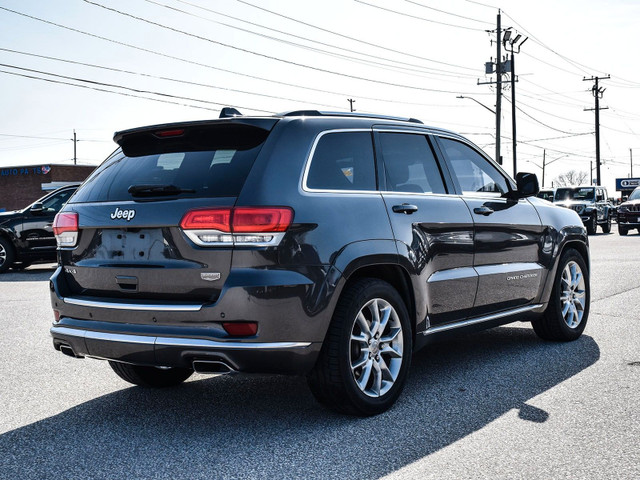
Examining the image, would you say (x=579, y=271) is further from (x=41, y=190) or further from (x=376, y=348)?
(x=41, y=190)

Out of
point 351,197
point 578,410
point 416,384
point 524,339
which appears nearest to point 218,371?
point 351,197

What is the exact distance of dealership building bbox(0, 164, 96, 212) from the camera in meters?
60.6

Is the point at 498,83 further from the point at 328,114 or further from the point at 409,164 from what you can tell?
the point at 328,114

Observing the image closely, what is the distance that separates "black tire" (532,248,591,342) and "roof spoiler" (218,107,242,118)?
356 cm

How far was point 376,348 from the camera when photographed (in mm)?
4715

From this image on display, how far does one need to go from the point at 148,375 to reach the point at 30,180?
60.9 metres

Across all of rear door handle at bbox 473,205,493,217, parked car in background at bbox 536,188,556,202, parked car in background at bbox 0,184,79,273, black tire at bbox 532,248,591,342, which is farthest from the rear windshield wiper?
parked car in background at bbox 0,184,79,273

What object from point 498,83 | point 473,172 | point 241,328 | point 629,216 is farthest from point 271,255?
point 498,83

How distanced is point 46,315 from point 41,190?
2189 inches

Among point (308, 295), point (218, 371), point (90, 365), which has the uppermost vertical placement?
point (308, 295)

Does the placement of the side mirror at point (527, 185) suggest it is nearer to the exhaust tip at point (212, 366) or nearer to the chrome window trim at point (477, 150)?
the chrome window trim at point (477, 150)

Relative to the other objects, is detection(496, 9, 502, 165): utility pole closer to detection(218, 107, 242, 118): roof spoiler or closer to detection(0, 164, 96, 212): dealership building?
detection(0, 164, 96, 212): dealership building

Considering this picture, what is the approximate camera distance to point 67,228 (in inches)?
188

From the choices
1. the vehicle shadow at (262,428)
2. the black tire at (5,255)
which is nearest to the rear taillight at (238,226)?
the vehicle shadow at (262,428)
